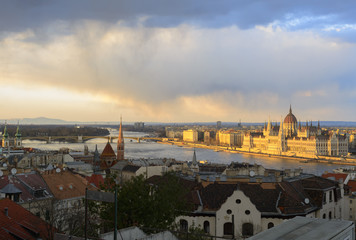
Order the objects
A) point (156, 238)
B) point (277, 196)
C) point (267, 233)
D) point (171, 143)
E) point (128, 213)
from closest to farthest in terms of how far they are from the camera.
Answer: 1. point (267, 233)
2. point (156, 238)
3. point (128, 213)
4. point (277, 196)
5. point (171, 143)

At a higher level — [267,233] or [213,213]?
[267,233]

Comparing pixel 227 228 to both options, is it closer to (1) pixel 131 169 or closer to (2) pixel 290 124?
(1) pixel 131 169

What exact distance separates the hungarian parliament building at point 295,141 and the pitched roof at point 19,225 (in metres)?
56.2

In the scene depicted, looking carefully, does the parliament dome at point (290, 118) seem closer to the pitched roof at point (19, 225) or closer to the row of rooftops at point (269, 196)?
the row of rooftops at point (269, 196)

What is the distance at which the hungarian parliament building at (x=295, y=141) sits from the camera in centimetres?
6238

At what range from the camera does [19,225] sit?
6.26 meters

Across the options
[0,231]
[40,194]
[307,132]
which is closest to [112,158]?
[40,194]

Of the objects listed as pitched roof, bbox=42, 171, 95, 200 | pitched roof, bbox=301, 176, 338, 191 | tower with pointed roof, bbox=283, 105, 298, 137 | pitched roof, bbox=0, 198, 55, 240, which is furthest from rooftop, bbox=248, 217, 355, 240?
tower with pointed roof, bbox=283, 105, 298, 137

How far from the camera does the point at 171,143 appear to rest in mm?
100812

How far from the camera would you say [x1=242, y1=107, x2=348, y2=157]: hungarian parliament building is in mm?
62375

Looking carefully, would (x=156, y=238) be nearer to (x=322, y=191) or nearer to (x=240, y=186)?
(x=240, y=186)

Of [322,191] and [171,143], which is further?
[171,143]

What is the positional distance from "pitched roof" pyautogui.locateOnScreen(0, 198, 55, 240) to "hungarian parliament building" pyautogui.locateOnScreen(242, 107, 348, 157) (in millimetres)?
56169

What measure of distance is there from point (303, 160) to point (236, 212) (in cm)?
4922
